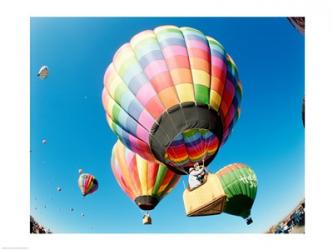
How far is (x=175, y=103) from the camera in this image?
675cm

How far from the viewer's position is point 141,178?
8859 mm

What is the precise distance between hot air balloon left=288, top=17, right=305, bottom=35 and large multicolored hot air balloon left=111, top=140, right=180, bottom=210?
302cm

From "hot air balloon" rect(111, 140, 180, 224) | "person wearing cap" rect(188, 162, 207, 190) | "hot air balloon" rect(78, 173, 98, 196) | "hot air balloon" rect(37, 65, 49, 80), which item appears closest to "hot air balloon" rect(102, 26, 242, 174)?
"person wearing cap" rect(188, 162, 207, 190)

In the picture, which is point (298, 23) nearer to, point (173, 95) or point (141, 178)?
point (173, 95)

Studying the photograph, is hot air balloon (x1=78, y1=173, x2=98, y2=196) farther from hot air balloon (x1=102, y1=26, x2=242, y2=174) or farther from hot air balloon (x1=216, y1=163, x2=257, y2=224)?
hot air balloon (x1=102, y1=26, x2=242, y2=174)

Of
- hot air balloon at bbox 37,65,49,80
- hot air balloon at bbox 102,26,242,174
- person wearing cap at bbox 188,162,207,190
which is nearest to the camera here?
person wearing cap at bbox 188,162,207,190

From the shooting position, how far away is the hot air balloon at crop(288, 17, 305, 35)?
6961mm

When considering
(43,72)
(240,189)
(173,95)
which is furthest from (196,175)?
(240,189)

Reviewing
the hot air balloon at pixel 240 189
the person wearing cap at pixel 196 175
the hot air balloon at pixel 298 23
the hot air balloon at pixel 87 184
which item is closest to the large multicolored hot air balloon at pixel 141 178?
the hot air balloon at pixel 87 184

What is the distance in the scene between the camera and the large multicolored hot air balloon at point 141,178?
8797 millimetres
